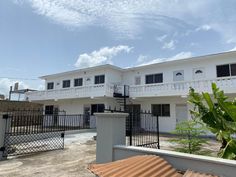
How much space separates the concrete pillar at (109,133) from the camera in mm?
4996

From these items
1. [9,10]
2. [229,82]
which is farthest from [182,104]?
[9,10]

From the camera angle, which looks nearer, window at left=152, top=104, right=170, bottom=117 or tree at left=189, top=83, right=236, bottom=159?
tree at left=189, top=83, right=236, bottom=159

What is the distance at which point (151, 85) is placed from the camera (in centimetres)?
1881

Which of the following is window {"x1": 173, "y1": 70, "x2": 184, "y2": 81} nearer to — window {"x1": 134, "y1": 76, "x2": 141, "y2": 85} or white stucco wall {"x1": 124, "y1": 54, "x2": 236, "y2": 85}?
white stucco wall {"x1": 124, "y1": 54, "x2": 236, "y2": 85}

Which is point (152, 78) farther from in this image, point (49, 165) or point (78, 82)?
point (49, 165)

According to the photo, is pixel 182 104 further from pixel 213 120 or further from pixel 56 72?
pixel 56 72

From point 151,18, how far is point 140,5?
2.19m

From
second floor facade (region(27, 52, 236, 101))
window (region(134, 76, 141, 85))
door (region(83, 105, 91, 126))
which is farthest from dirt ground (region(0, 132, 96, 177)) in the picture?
window (region(134, 76, 141, 85))

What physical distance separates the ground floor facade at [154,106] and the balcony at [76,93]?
1.25 metres

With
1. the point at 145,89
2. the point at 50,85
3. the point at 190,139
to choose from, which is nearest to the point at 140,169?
the point at 190,139

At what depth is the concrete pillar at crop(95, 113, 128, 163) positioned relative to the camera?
500cm

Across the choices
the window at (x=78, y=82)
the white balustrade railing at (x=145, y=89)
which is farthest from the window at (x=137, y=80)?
the window at (x=78, y=82)

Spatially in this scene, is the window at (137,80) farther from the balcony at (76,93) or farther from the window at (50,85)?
the window at (50,85)

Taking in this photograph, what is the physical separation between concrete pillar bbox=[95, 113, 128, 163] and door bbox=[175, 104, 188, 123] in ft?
47.6
